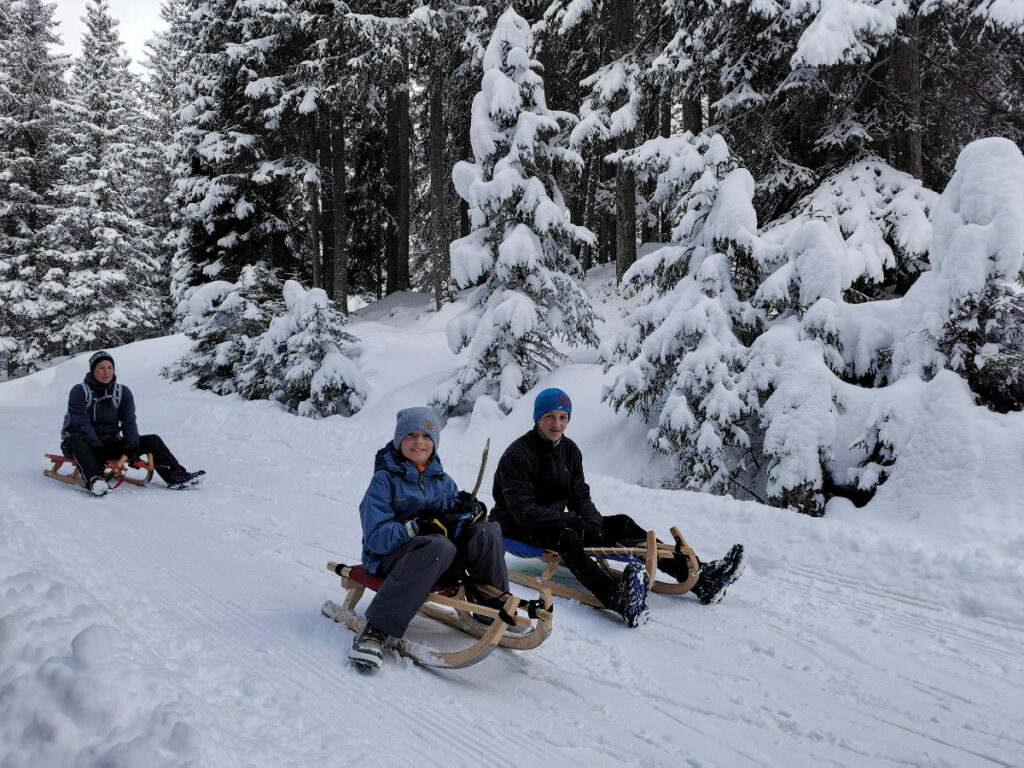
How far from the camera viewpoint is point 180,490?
26.0 feet

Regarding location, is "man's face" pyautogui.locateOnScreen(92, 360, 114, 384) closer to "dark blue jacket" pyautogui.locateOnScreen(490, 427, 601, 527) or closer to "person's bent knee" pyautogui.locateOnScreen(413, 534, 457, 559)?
"dark blue jacket" pyautogui.locateOnScreen(490, 427, 601, 527)

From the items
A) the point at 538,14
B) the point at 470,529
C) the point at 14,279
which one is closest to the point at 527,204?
the point at 470,529

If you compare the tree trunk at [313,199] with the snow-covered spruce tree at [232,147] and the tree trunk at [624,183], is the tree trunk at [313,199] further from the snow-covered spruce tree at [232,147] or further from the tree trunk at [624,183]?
the tree trunk at [624,183]

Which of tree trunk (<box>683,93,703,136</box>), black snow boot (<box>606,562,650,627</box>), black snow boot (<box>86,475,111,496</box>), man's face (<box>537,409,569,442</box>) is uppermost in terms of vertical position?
tree trunk (<box>683,93,703,136</box>)

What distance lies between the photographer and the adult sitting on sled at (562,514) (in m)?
4.59

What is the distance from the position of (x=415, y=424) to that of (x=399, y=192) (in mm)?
20038

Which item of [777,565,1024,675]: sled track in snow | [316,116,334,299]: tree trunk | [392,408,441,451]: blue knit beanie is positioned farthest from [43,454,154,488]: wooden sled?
[316,116,334,299]: tree trunk

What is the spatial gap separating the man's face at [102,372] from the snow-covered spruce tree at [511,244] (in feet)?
15.8

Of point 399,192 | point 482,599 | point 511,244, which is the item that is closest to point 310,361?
point 511,244

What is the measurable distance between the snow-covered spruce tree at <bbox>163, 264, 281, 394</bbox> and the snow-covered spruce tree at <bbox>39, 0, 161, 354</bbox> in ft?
39.6

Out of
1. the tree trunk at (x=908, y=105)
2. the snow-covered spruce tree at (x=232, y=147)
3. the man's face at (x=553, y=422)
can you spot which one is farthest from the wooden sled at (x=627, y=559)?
the snow-covered spruce tree at (x=232, y=147)

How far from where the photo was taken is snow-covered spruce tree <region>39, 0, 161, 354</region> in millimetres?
25469

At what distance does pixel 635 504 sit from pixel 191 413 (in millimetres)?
10236

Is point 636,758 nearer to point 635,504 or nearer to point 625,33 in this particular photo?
point 635,504
